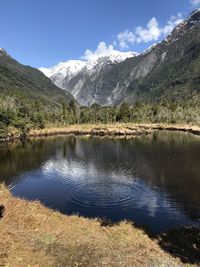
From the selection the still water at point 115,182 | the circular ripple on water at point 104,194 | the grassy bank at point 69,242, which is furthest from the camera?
the circular ripple on water at point 104,194

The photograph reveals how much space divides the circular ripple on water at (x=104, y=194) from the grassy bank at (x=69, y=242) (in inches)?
639

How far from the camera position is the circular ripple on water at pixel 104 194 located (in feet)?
193

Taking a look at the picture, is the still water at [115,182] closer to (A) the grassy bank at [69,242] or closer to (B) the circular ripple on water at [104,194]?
(B) the circular ripple on water at [104,194]

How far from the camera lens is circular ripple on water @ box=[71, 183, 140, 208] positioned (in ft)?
193

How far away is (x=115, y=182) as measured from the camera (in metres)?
74.6

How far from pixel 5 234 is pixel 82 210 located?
2198cm

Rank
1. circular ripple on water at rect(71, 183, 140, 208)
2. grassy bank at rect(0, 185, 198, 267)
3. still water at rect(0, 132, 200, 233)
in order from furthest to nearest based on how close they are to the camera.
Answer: circular ripple on water at rect(71, 183, 140, 208), still water at rect(0, 132, 200, 233), grassy bank at rect(0, 185, 198, 267)

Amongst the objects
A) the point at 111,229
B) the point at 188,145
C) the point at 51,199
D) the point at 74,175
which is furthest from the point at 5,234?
the point at 188,145

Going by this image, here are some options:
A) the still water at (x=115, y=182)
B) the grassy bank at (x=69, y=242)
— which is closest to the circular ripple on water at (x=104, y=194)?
the still water at (x=115, y=182)

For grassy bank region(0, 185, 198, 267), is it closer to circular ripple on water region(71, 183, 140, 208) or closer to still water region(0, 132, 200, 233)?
still water region(0, 132, 200, 233)

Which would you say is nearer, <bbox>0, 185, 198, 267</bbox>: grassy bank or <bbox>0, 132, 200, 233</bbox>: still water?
<bbox>0, 185, 198, 267</bbox>: grassy bank

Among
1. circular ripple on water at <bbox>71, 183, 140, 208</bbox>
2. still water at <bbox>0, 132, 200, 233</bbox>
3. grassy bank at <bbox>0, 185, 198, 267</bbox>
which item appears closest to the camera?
grassy bank at <bbox>0, 185, 198, 267</bbox>

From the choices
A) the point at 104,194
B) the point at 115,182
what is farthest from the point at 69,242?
the point at 115,182

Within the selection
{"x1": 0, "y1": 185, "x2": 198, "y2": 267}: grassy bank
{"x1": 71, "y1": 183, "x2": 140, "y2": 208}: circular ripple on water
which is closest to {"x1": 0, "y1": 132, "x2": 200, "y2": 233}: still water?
{"x1": 71, "y1": 183, "x2": 140, "y2": 208}: circular ripple on water
